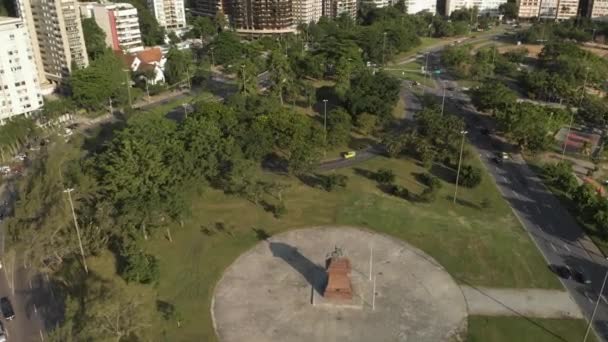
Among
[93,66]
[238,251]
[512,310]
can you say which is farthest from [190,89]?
[512,310]

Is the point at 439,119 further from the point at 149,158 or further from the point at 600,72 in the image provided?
the point at 600,72

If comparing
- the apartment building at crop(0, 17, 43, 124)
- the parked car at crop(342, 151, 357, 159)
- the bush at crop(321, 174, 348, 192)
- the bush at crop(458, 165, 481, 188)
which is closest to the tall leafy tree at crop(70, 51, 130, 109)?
the apartment building at crop(0, 17, 43, 124)

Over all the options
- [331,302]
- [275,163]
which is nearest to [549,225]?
[331,302]

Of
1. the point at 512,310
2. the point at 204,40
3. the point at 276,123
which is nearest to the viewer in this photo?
the point at 512,310

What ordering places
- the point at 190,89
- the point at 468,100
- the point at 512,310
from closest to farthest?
the point at 512,310 < the point at 468,100 < the point at 190,89

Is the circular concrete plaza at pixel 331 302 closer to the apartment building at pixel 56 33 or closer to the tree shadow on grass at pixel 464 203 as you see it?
the tree shadow on grass at pixel 464 203

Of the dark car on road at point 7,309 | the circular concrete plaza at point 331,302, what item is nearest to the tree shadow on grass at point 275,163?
the circular concrete plaza at point 331,302
